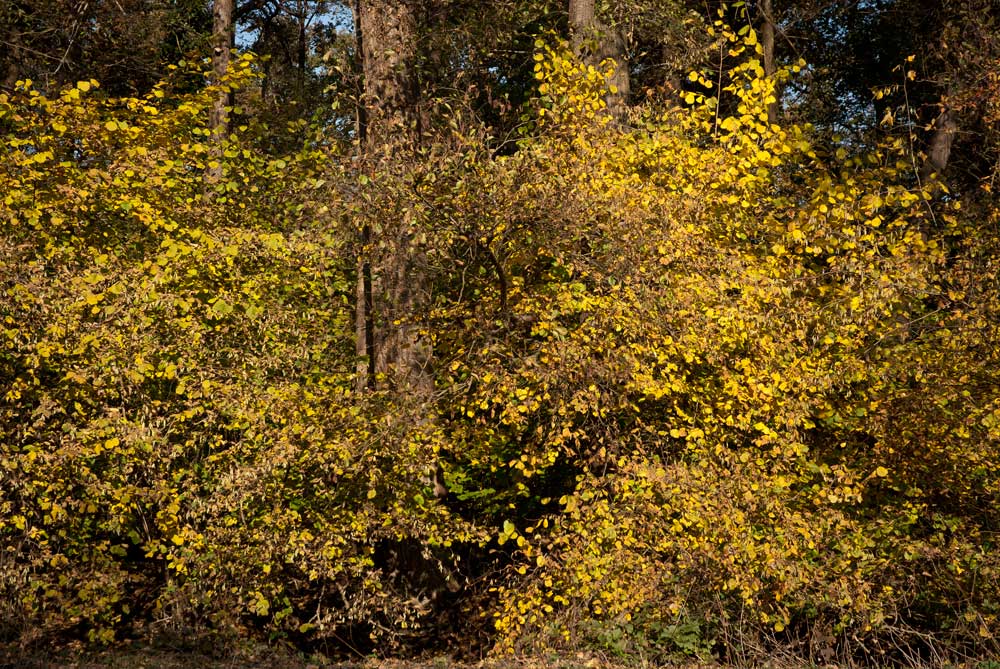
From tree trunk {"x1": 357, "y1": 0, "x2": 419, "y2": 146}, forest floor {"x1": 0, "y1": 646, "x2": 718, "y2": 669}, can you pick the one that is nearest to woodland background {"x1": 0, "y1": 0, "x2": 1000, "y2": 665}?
tree trunk {"x1": 357, "y1": 0, "x2": 419, "y2": 146}

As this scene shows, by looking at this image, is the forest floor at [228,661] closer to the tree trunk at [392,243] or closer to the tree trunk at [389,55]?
the tree trunk at [392,243]

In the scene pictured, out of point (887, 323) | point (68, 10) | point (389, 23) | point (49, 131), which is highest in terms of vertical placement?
point (68, 10)

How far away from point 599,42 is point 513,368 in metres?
4.34

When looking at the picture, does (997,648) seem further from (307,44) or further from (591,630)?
(307,44)

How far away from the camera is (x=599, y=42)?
1030 cm

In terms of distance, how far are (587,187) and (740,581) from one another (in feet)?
10.5

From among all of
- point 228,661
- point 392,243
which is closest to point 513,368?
point 392,243

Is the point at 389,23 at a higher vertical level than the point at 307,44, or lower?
lower

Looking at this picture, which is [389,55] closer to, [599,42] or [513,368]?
[599,42]

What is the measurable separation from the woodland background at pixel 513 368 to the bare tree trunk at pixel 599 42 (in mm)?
502

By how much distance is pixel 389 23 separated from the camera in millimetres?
9219

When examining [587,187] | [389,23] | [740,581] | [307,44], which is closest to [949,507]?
[740,581]

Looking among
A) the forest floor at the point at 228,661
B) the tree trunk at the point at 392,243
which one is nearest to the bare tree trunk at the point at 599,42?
the tree trunk at the point at 392,243

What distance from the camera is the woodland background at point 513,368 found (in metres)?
7.33
